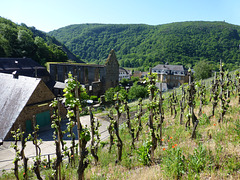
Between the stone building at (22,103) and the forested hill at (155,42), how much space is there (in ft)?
298

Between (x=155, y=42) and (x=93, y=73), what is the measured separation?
4463 inches

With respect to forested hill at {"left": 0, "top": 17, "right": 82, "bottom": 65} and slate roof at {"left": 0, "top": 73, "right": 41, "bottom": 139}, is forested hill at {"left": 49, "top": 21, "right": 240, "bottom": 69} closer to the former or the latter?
forested hill at {"left": 0, "top": 17, "right": 82, "bottom": 65}

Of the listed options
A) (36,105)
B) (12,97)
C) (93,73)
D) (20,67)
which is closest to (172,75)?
(93,73)

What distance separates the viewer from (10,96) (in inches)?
616

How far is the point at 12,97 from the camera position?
15.5 meters

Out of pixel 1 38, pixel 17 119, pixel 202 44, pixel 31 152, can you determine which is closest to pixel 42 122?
pixel 17 119

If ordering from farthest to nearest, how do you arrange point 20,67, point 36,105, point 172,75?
1. point 172,75
2. point 20,67
3. point 36,105

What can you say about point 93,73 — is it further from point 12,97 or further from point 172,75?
point 172,75

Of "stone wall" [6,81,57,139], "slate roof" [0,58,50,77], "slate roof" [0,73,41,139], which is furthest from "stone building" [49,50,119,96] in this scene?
"slate roof" [0,73,41,139]

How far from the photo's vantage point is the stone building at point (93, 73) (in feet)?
106

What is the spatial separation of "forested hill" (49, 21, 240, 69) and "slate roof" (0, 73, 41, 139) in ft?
300

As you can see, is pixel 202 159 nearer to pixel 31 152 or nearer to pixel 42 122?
pixel 31 152

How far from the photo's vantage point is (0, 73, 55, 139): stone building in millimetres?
13992

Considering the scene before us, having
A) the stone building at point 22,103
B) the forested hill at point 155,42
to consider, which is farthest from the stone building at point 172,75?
the stone building at point 22,103
